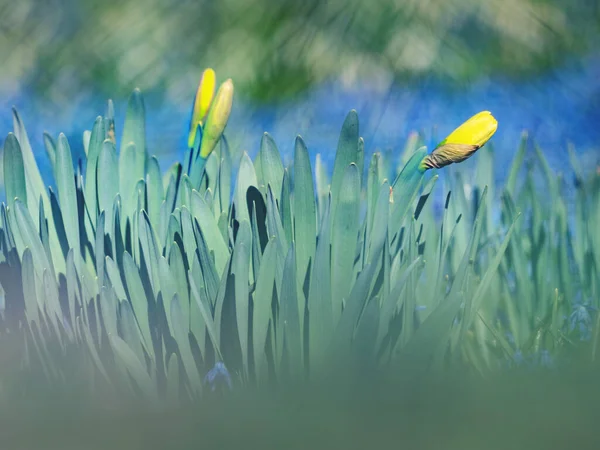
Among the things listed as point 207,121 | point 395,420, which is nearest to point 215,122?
point 207,121

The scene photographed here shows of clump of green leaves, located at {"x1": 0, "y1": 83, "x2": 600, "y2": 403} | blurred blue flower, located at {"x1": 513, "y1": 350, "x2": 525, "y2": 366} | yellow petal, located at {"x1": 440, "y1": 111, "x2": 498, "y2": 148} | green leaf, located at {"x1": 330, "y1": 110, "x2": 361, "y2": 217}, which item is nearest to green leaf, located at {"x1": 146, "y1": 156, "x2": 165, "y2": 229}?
clump of green leaves, located at {"x1": 0, "y1": 83, "x2": 600, "y2": 403}

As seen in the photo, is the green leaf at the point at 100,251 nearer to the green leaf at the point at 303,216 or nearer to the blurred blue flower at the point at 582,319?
the green leaf at the point at 303,216

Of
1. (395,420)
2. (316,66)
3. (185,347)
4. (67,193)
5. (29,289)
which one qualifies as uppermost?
(316,66)

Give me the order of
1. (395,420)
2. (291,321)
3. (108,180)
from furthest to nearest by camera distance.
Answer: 1. (108,180)
2. (291,321)
3. (395,420)

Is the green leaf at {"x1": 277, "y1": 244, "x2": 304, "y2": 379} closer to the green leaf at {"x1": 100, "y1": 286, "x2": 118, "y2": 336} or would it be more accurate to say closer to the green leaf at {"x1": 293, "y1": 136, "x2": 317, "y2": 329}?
the green leaf at {"x1": 293, "y1": 136, "x2": 317, "y2": 329}

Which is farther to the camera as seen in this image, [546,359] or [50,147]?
[50,147]

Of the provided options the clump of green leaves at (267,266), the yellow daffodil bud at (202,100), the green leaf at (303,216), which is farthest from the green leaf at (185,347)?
the yellow daffodil bud at (202,100)

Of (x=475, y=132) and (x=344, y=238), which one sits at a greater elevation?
(x=475, y=132)

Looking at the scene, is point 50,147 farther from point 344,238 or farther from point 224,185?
point 344,238

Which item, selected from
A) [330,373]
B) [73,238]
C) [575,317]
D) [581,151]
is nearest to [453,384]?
[330,373]
